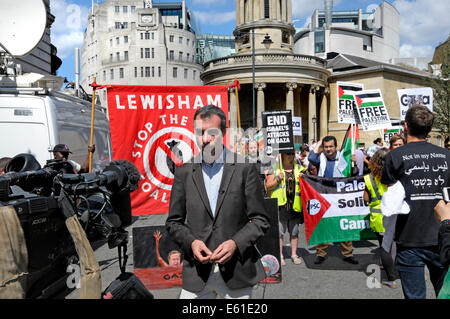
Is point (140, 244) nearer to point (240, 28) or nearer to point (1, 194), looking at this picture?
point (1, 194)

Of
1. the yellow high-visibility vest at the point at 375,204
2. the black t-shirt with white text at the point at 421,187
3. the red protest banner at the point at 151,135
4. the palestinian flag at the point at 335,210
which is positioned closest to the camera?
the black t-shirt with white text at the point at 421,187

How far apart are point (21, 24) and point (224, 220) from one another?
6.71 metres

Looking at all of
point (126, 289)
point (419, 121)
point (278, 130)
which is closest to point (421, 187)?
point (419, 121)

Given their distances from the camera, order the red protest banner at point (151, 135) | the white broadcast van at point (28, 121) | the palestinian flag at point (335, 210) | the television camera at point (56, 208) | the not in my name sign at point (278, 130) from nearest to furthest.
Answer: the television camera at point (56, 208) → the red protest banner at point (151, 135) → the palestinian flag at point (335, 210) → the white broadcast van at point (28, 121) → the not in my name sign at point (278, 130)

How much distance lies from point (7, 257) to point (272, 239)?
3.86 metres

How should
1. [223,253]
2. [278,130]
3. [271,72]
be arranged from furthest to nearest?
[271,72], [278,130], [223,253]

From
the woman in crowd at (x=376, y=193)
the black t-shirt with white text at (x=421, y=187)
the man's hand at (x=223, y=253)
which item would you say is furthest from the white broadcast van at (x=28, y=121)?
the black t-shirt with white text at (x=421, y=187)

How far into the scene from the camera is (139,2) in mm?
107125

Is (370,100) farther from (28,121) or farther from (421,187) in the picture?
(28,121)

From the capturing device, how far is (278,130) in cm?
905

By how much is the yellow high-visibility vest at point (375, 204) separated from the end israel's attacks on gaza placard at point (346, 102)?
10.3ft

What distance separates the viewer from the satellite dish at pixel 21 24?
7434mm

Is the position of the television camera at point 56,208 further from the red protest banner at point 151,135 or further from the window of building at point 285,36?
the window of building at point 285,36
